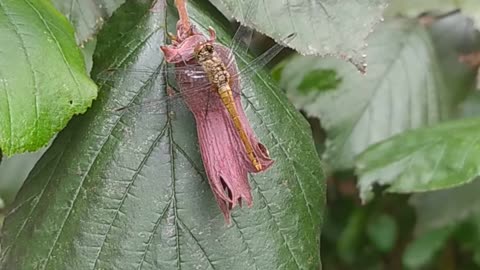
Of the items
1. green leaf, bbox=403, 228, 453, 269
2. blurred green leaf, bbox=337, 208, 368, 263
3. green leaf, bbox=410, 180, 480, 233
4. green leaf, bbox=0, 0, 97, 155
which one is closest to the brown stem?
green leaf, bbox=0, 0, 97, 155

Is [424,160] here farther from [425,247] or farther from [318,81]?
[425,247]

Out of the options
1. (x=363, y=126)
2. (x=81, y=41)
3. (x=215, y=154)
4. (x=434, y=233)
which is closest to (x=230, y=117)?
(x=215, y=154)

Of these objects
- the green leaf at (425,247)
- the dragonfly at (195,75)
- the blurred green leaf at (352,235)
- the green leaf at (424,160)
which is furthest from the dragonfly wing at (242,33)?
the blurred green leaf at (352,235)

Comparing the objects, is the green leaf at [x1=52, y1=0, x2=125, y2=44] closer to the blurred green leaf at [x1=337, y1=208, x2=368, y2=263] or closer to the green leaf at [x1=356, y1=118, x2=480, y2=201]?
the green leaf at [x1=356, y1=118, x2=480, y2=201]

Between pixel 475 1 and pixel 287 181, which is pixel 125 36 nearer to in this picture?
pixel 287 181

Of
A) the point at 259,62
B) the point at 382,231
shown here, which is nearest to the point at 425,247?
the point at 382,231

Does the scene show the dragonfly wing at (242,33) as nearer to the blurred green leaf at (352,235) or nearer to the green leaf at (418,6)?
the green leaf at (418,6)
